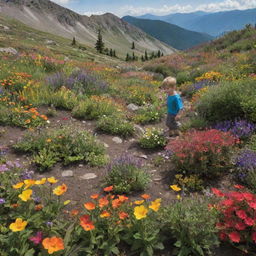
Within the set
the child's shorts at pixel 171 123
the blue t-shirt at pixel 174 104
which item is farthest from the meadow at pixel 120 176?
the blue t-shirt at pixel 174 104

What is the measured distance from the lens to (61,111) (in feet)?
29.5

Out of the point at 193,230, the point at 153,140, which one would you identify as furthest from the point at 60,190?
the point at 153,140

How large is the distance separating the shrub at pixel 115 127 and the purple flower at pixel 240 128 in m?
2.47

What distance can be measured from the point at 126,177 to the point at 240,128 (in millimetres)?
3425

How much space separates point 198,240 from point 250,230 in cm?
70

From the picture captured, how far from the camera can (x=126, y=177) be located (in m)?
4.95

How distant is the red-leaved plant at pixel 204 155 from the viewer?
5246 mm

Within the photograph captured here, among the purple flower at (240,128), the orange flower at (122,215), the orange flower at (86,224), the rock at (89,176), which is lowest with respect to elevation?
the rock at (89,176)

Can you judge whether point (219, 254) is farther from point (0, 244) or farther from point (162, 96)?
point (162, 96)

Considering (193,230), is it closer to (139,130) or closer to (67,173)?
(67,173)

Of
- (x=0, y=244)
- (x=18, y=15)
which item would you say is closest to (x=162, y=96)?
(x=0, y=244)

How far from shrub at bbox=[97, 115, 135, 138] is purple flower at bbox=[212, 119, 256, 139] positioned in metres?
2.47

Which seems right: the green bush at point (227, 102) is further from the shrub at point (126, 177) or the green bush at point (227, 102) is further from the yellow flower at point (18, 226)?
the yellow flower at point (18, 226)

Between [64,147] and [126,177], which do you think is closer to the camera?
[126,177]
